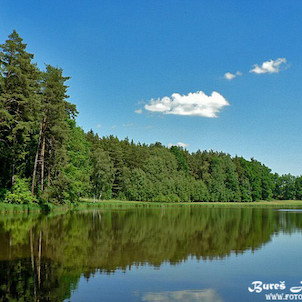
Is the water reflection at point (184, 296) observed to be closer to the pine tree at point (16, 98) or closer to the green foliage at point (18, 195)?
the pine tree at point (16, 98)

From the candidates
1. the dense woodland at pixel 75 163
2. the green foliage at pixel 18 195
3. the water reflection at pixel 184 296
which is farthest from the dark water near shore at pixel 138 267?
the dense woodland at pixel 75 163

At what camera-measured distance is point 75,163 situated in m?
64.2

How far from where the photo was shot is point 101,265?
46.7 ft

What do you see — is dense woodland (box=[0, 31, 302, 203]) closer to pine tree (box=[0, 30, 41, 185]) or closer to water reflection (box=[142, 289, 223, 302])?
pine tree (box=[0, 30, 41, 185])

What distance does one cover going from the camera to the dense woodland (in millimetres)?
40062

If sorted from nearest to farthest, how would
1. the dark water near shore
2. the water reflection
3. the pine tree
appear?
the water reflection → the dark water near shore → the pine tree

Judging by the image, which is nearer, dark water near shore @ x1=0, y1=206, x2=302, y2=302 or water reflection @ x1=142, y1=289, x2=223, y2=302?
water reflection @ x1=142, y1=289, x2=223, y2=302

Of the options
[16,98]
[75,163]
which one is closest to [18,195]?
[16,98]

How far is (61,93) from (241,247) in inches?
1531

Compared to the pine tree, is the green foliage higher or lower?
lower

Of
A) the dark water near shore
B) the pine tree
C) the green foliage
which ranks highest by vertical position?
the pine tree

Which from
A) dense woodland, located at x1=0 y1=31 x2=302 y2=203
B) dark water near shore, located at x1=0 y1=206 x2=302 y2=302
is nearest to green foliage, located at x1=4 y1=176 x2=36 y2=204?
dense woodland, located at x1=0 y1=31 x2=302 y2=203

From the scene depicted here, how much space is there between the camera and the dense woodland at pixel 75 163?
131ft

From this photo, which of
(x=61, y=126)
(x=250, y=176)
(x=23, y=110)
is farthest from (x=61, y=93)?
(x=250, y=176)
